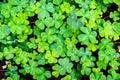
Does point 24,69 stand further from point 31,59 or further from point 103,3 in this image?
point 103,3

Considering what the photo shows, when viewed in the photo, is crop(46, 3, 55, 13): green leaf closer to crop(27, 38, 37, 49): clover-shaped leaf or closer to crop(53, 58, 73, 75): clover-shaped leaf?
crop(27, 38, 37, 49): clover-shaped leaf

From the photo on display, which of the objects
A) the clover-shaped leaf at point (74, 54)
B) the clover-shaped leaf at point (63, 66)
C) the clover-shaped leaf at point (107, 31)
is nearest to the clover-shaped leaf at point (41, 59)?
the clover-shaped leaf at point (63, 66)

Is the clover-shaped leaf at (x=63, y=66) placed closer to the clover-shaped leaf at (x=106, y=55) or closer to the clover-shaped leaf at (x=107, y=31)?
the clover-shaped leaf at (x=106, y=55)

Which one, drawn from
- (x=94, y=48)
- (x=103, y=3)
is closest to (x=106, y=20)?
(x=103, y=3)

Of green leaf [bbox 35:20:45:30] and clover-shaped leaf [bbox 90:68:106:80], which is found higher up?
green leaf [bbox 35:20:45:30]

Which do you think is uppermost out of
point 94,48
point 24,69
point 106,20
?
point 106,20

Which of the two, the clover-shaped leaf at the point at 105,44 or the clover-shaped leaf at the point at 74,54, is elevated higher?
the clover-shaped leaf at the point at 105,44

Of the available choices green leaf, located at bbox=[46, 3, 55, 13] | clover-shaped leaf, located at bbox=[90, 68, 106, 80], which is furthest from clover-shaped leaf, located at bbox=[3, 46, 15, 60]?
clover-shaped leaf, located at bbox=[90, 68, 106, 80]

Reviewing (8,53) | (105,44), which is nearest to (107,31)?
(105,44)
